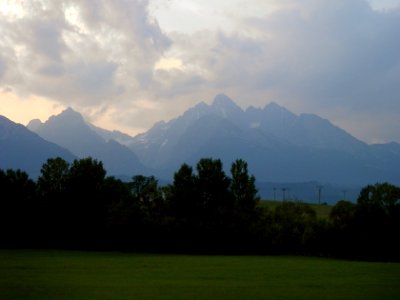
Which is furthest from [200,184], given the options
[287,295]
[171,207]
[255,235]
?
[287,295]

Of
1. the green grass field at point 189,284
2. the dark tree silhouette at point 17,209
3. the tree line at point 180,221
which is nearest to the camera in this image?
the green grass field at point 189,284

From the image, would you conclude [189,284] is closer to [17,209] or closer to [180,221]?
[180,221]

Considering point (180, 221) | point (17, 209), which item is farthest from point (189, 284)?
point (17, 209)

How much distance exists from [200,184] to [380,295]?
63570 mm

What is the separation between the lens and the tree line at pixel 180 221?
82394 millimetres

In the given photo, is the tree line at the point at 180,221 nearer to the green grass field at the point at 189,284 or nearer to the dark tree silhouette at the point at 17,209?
the dark tree silhouette at the point at 17,209

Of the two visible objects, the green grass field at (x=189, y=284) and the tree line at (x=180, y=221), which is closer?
the green grass field at (x=189, y=284)

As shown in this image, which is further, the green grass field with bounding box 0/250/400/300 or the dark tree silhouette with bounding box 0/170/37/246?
the dark tree silhouette with bounding box 0/170/37/246

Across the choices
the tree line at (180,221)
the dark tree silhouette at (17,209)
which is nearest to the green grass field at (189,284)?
the tree line at (180,221)

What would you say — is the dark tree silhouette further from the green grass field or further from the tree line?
the green grass field

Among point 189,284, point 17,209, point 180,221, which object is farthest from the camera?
point 17,209

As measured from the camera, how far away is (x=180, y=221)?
3312 inches

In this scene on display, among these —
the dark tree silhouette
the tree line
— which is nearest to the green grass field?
the tree line

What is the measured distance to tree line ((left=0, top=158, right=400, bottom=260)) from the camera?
8239 centimetres
